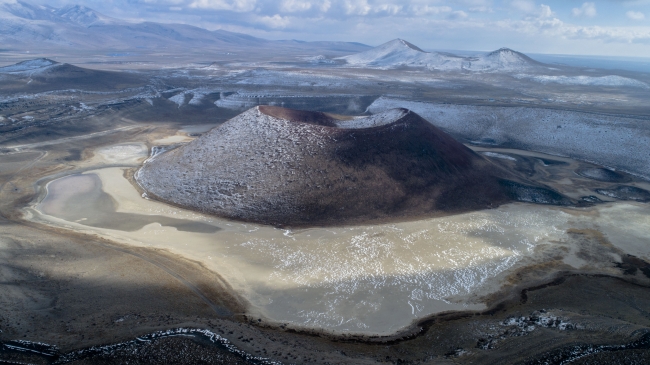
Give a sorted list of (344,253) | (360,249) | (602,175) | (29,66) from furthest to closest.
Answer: (29,66)
(602,175)
(360,249)
(344,253)

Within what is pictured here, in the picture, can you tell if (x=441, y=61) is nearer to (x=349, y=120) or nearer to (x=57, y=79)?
(x=349, y=120)

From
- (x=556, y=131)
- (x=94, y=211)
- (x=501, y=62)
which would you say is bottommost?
(x=94, y=211)

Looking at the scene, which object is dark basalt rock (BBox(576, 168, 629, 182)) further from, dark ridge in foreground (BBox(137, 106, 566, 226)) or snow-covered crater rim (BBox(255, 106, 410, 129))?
snow-covered crater rim (BBox(255, 106, 410, 129))

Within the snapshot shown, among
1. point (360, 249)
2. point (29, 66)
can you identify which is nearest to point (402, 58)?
point (29, 66)

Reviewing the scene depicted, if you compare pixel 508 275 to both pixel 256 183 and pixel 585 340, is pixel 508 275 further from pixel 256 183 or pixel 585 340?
pixel 256 183

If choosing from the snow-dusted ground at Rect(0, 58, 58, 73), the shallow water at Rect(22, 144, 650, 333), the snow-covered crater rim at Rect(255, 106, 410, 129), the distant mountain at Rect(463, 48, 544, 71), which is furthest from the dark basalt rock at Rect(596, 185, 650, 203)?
the snow-dusted ground at Rect(0, 58, 58, 73)

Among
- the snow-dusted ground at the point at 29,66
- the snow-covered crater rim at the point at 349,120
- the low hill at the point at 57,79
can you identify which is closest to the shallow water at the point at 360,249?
the snow-covered crater rim at the point at 349,120

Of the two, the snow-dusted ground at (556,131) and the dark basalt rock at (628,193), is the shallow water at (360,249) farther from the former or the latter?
the snow-dusted ground at (556,131)
